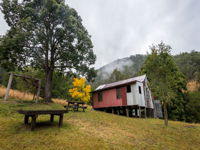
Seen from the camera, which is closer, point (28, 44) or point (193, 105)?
point (28, 44)

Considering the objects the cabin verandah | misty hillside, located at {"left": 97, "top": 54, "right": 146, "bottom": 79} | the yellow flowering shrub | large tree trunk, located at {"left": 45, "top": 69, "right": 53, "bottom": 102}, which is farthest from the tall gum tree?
misty hillside, located at {"left": 97, "top": 54, "right": 146, "bottom": 79}

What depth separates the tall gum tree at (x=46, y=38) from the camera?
488 inches

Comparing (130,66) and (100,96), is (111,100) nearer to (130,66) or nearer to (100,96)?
(100,96)

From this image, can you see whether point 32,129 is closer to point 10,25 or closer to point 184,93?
point 10,25

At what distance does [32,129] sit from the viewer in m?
5.56

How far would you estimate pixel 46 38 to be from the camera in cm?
1375

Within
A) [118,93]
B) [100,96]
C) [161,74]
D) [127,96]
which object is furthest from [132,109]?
[161,74]

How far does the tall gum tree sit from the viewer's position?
1238 cm

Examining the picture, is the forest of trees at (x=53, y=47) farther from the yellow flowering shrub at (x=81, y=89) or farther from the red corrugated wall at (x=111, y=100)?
the yellow flowering shrub at (x=81, y=89)

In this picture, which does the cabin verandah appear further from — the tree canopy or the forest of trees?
the tree canopy

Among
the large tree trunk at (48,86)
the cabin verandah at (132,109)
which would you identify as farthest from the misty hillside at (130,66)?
the large tree trunk at (48,86)

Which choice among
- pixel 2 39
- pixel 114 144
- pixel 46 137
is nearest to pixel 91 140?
pixel 114 144

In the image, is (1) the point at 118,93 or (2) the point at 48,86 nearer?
(2) the point at 48,86

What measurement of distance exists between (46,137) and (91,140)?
70.8 inches
